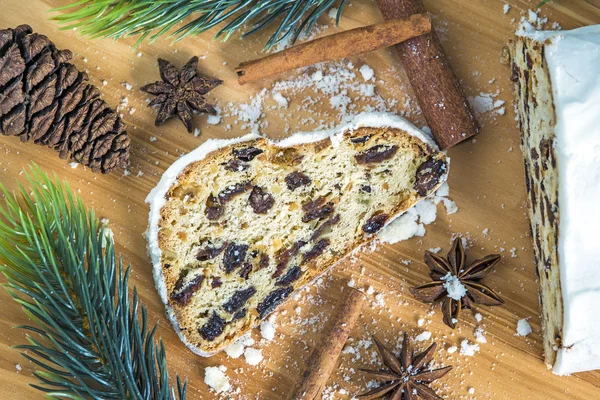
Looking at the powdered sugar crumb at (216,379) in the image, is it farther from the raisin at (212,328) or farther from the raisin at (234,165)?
the raisin at (234,165)

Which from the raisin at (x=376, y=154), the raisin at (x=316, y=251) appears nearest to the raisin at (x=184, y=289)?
the raisin at (x=316, y=251)

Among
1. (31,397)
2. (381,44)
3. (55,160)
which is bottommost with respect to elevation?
(31,397)

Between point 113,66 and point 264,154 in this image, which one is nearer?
point 264,154

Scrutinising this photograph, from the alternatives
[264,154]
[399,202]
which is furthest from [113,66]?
[399,202]

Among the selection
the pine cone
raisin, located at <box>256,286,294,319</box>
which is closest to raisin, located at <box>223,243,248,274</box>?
raisin, located at <box>256,286,294,319</box>

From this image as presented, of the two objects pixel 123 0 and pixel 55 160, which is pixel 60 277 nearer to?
pixel 55 160

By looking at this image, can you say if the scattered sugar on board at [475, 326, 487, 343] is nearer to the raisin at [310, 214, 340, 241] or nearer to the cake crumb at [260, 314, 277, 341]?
the raisin at [310, 214, 340, 241]
